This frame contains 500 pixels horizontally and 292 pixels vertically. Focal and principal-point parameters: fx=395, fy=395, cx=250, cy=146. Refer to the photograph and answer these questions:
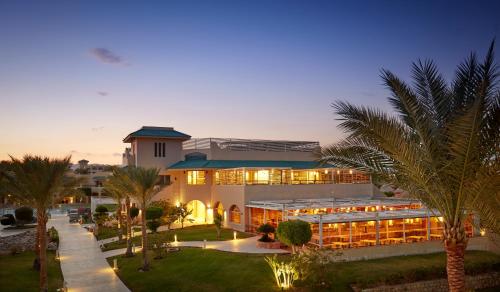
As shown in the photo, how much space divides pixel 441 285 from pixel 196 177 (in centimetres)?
2648

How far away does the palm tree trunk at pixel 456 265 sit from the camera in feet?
38.3

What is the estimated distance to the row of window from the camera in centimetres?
3650

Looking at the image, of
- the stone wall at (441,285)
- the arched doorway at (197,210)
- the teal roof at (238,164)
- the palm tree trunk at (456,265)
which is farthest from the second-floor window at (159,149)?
the palm tree trunk at (456,265)

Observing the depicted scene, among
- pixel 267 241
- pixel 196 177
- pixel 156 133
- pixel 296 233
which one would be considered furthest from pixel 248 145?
pixel 296 233

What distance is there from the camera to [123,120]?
Answer: 48.3 meters

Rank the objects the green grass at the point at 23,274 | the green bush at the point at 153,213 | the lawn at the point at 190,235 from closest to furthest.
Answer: the green grass at the point at 23,274, the lawn at the point at 190,235, the green bush at the point at 153,213

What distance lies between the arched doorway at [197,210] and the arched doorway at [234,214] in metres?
5.87

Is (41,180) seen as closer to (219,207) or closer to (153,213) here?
(153,213)

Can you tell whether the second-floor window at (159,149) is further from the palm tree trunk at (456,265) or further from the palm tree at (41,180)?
the palm tree trunk at (456,265)

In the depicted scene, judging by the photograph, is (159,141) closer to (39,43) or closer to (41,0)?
(39,43)

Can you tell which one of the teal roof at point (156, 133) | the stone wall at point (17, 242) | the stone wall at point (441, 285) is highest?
the teal roof at point (156, 133)

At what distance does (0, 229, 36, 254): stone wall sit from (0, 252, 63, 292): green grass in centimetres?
126

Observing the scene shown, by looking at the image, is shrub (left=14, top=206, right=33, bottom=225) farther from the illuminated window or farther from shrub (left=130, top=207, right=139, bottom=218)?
the illuminated window

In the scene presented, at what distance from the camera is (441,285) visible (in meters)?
20.3
